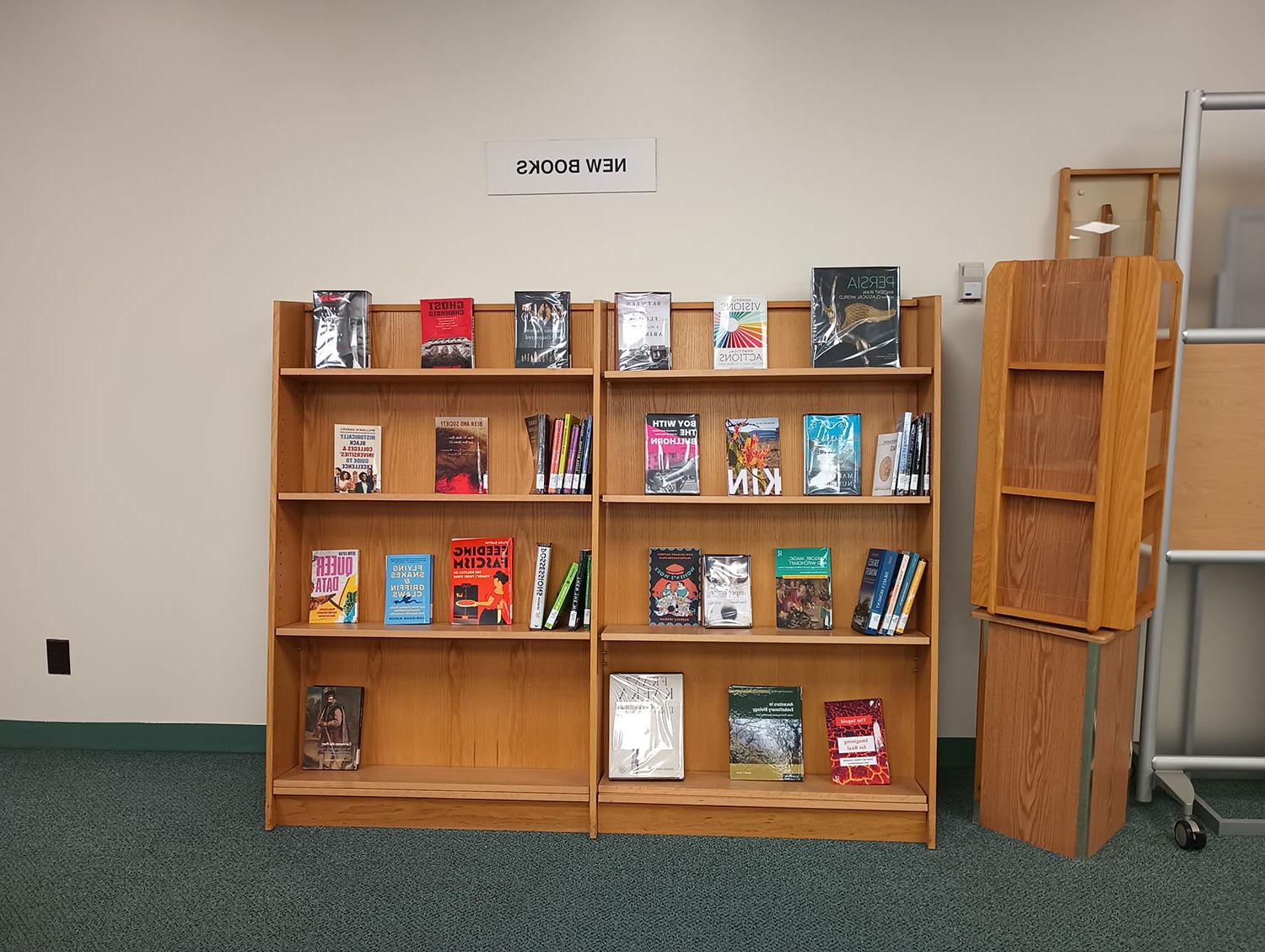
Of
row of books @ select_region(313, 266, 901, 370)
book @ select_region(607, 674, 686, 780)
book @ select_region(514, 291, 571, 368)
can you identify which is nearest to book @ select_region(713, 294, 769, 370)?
row of books @ select_region(313, 266, 901, 370)

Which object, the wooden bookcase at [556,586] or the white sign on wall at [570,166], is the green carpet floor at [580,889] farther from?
the white sign on wall at [570,166]

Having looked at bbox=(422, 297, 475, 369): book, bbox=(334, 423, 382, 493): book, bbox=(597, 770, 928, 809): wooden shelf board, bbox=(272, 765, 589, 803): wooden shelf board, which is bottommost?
bbox=(272, 765, 589, 803): wooden shelf board

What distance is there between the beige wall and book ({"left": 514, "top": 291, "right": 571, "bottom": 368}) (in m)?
0.34

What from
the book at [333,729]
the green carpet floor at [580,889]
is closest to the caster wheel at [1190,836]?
the green carpet floor at [580,889]

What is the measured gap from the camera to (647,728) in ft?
10.2

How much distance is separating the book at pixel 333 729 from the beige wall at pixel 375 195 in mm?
537

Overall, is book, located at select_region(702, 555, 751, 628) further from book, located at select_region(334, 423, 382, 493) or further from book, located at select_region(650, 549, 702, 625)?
book, located at select_region(334, 423, 382, 493)

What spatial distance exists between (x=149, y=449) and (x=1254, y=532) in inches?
158

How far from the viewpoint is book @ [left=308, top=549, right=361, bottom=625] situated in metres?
3.24

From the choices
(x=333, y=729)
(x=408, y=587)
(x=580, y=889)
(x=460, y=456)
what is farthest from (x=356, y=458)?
Result: (x=580, y=889)

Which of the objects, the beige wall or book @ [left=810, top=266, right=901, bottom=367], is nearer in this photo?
book @ [left=810, top=266, right=901, bottom=367]

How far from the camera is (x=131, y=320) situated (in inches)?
140

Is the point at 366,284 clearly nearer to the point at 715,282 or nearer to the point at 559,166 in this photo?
the point at 559,166

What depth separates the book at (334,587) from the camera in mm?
3236
